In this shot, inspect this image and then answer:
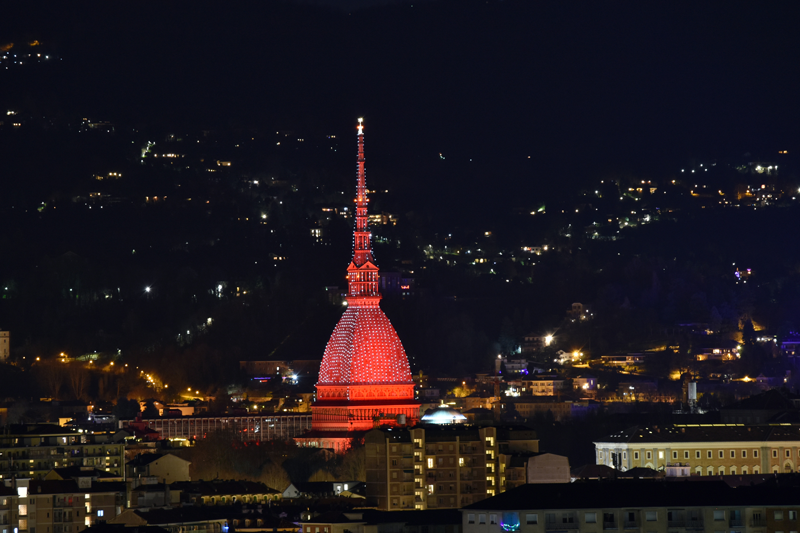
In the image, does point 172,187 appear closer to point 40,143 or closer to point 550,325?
point 40,143

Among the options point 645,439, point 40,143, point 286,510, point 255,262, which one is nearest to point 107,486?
point 286,510

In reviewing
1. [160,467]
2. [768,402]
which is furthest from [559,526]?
[768,402]

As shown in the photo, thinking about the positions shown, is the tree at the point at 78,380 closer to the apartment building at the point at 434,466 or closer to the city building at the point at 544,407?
the city building at the point at 544,407

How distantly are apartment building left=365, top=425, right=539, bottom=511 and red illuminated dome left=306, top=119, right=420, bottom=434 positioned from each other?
2944cm

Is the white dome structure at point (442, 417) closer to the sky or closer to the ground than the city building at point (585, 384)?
closer to the ground

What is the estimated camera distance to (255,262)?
589 feet

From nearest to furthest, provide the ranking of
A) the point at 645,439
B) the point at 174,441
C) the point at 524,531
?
the point at 524,531
the point at 645,439
the point at 174,441

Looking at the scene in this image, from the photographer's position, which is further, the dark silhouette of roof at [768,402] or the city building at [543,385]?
the city building at [543,385]

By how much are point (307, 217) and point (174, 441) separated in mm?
58762

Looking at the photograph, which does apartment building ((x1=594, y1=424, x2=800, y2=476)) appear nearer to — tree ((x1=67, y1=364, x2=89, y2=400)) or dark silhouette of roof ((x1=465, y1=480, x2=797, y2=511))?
tree ((x1=67, y1=364, x2=89, y2=400))

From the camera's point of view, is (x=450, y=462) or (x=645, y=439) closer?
(x=450, y=462)

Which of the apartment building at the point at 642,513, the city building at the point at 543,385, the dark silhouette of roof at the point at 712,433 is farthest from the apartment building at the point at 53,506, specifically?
the city building at the point at 543,385

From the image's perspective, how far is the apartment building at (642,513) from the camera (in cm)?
6869

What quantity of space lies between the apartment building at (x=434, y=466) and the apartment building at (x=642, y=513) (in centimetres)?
2961
